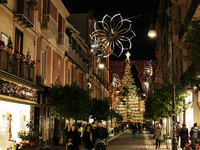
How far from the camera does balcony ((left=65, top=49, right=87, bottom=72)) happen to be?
35928mm

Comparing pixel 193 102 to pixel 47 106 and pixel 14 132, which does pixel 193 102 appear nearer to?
pixel 47 106

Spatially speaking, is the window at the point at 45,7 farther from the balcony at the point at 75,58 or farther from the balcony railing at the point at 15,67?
the balcony at the point at 75,58

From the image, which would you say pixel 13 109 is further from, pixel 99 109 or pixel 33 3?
pixel 99 109

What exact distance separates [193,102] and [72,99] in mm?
9707

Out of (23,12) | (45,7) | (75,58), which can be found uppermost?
(45,7)

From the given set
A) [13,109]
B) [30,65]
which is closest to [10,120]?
[13,109]

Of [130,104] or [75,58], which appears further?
[130,104]

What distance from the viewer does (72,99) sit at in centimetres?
2730

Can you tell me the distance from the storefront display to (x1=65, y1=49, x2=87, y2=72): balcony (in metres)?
14.4

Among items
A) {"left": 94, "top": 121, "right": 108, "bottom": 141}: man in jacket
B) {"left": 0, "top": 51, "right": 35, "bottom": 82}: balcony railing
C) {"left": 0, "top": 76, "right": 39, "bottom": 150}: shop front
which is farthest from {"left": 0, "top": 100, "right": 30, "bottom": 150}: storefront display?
{"left": 94, "top": 121, "right": 108, "bottom": 141}: man in jacket

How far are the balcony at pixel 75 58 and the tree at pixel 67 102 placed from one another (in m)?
8.17

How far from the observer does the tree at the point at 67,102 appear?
Answer: 87.1ft

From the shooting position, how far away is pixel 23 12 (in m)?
20.0

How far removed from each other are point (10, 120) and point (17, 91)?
5.32 feet
